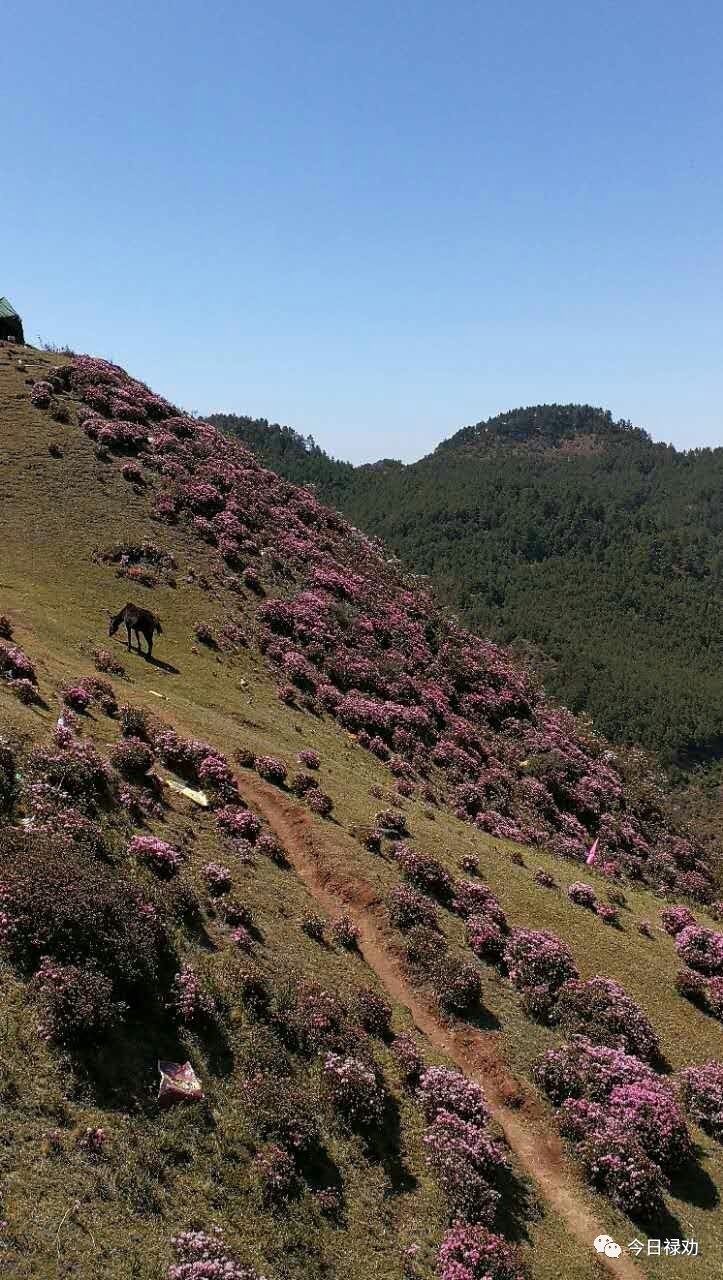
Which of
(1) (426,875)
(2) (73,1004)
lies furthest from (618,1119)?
(2) (73,1004)

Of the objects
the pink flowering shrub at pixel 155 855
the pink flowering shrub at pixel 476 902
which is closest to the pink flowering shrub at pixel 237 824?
the pink flowering shrub at pixel 155 855

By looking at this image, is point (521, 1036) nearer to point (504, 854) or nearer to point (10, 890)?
point (504, 854)

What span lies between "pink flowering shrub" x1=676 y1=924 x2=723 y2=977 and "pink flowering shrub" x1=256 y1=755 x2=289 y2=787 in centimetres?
1629

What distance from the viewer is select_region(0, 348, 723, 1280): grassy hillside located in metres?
12.6

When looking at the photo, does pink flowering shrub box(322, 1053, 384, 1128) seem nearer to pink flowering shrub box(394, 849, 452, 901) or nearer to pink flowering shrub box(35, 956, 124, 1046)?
pink flowering shrub box(35, 956, 124, 1046)

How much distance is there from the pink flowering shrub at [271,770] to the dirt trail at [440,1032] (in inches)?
21.7

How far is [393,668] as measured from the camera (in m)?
45.3

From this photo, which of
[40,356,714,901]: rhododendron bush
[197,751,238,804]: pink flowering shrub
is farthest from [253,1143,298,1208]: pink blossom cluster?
[40,356,714,901]: rhododendron bush

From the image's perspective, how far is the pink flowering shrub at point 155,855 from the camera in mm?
18641

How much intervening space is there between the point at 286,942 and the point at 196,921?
2.70 metres

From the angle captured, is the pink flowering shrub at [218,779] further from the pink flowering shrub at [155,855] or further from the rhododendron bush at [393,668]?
the pink flowering shrub at [155,855]

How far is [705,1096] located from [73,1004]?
16769 millimetres

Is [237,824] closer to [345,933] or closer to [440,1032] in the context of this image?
[345,933]

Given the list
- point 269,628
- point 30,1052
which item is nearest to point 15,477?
point 269,628
